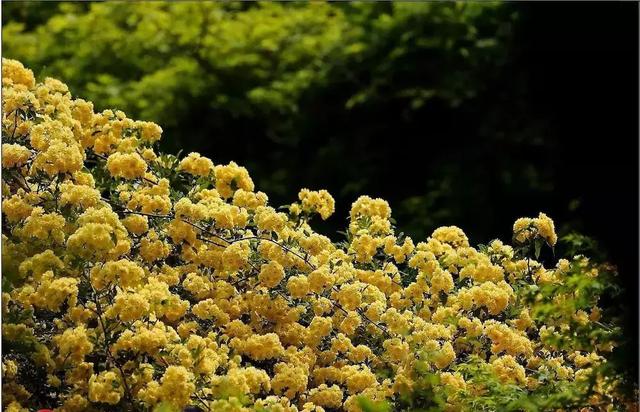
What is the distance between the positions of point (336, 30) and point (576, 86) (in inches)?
83.8

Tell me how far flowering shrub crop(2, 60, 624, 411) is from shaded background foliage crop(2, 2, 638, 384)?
7.32 feet

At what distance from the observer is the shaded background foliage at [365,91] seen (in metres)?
7.01

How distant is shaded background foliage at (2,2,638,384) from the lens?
23.0ft

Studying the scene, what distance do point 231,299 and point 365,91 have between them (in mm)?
3753

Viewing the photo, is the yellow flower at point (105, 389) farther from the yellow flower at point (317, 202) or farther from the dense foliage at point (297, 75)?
the dense foliage at point (297, 75)

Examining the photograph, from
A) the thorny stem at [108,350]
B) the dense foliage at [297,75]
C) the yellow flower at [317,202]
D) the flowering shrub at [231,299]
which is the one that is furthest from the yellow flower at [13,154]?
the dense foliage at [297,75]

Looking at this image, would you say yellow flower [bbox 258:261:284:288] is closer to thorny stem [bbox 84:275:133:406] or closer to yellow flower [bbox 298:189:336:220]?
yellow flower [bbox 298:189:336:220]

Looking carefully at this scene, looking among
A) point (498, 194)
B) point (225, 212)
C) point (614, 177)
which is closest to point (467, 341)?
point (225, 212)

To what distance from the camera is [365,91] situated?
7488 millimetres

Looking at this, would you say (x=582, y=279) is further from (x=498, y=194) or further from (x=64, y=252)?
(x=498, y=194)

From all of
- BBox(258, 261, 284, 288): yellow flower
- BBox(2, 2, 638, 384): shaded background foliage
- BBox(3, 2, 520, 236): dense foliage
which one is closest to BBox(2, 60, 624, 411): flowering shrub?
BBox(258, 261, 284, 288): yellow flower

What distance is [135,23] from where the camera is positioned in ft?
27.1

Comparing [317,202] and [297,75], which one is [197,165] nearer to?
[317,202]

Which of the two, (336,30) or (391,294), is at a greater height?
(336,30)
